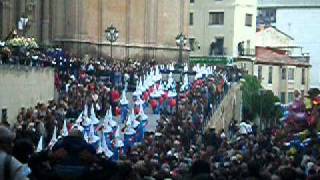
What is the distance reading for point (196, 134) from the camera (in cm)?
3266

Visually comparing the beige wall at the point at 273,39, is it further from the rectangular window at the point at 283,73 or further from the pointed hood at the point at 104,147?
the pointed hood at the point at 104,147

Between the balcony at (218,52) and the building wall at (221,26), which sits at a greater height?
the building wall at (221,26)

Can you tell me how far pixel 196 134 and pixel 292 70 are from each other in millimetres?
52848

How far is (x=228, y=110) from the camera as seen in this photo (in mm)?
53406

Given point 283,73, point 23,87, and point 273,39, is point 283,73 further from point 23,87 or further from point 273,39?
point 23,87

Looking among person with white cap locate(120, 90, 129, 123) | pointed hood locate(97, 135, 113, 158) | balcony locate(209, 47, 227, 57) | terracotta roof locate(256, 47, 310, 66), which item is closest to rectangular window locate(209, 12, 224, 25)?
balcony locate(209, 47, 227, 57)

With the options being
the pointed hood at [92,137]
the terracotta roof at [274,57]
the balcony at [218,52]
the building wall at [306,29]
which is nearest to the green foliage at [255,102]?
the terracotta roof at [274,57]

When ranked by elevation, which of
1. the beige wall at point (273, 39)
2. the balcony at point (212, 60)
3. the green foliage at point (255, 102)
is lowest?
the green foliage at point (255, 102)

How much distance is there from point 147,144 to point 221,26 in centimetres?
5827

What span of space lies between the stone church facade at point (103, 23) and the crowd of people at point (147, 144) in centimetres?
668

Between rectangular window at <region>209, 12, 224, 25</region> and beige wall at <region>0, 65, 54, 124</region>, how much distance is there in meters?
46.1

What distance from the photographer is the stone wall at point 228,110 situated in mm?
45800

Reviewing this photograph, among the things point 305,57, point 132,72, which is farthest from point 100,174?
point 305,57

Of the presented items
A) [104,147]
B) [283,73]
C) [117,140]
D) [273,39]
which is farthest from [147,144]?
[273,39]
